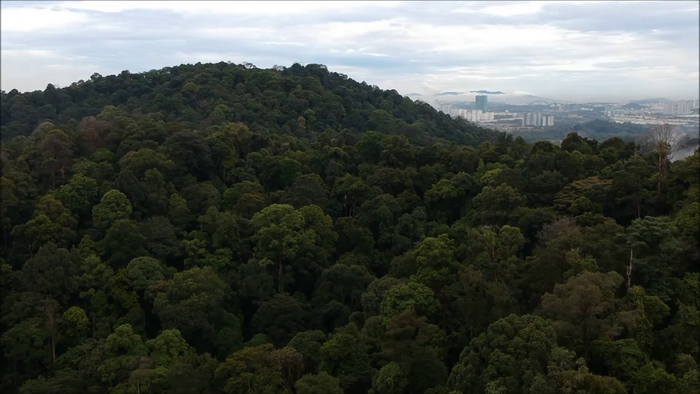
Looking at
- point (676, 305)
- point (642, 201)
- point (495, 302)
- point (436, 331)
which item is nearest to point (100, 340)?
point (436, 331)

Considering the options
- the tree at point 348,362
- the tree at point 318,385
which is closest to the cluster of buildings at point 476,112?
the tree at point 348,362

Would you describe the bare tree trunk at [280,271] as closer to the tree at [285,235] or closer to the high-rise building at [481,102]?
the tree at [285,235]

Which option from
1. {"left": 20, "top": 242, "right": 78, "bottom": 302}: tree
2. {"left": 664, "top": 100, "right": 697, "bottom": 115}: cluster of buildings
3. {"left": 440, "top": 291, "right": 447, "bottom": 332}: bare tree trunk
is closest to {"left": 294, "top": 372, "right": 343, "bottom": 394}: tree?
{"left": 440, "top": 291, "right": 447, "bottom": 332}: bare tree trunk

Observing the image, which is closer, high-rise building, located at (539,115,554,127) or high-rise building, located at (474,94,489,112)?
high-rise building, located at (539,115,554,127)

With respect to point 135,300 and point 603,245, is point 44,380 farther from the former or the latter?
point 603,245

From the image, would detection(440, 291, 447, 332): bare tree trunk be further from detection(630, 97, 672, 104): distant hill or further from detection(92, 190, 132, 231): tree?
detection(630, 97, 672, 104): distant hill

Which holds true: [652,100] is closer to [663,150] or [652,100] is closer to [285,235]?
[663,150]
